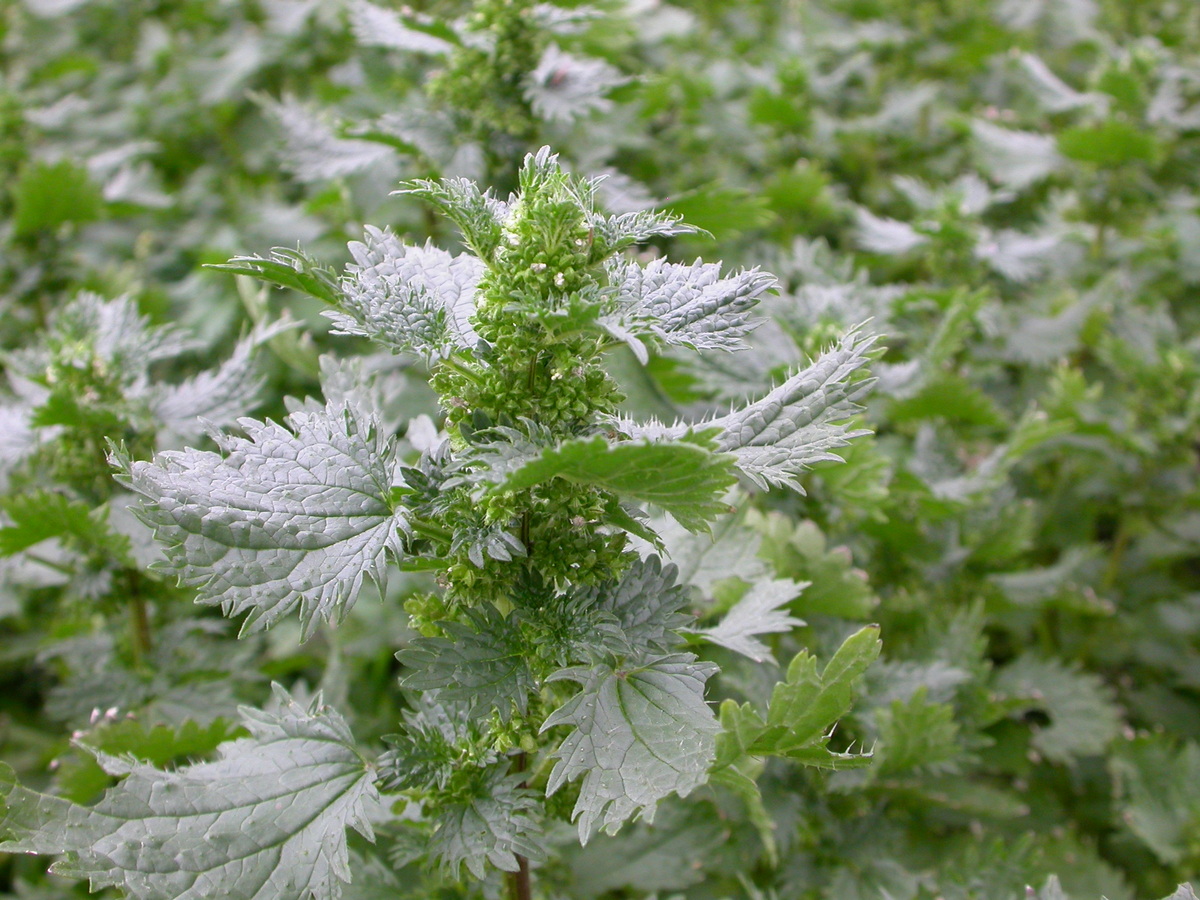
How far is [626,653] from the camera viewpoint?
3.65 ft

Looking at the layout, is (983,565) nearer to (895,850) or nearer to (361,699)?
(895,850)

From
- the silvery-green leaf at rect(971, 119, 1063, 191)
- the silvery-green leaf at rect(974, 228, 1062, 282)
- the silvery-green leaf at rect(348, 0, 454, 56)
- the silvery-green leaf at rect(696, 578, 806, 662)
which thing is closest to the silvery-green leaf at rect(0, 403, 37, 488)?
the silvery-green leaf at rect(348, 0, 454, 56)

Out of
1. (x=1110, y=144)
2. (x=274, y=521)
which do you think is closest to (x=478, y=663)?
(x=274, y=521)

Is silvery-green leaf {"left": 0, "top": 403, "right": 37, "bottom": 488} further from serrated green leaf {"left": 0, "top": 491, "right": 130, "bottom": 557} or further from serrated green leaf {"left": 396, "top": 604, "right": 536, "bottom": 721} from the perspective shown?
serrated green leaf {"left": 396, "top": 604, "right": 536, "bottom": 721}

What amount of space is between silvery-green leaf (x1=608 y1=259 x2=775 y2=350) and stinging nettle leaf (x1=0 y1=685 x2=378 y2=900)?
2.25ft

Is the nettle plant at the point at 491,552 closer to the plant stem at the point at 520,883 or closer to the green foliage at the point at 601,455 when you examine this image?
the green foliage at the point at 601,455

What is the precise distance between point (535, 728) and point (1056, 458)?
235cm

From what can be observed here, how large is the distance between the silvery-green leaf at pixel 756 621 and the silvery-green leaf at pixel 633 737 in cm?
17

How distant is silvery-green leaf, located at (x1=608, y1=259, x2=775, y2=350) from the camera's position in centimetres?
108

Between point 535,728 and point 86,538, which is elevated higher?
point 535,728

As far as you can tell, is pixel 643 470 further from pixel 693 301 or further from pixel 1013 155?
pixel 1013 155

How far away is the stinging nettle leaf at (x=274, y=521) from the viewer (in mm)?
1031

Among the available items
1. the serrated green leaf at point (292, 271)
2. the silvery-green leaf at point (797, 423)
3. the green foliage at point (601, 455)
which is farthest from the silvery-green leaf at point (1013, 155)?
the serrated green leaf at point (292, 271)

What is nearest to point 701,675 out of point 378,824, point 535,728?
point 535,728
